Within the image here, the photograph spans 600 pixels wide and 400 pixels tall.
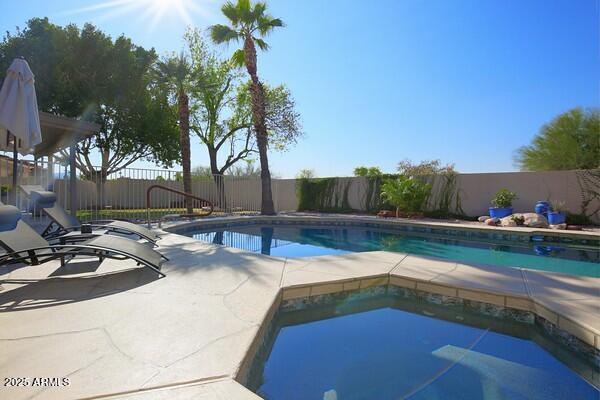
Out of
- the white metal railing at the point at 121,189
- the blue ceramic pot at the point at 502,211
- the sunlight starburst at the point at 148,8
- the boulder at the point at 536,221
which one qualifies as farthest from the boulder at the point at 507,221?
the sunlight starburst at the point at 148,8

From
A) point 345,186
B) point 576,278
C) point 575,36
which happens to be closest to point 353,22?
point 575,36

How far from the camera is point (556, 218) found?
9203 mm

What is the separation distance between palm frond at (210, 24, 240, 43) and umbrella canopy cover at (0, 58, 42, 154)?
29.5 ft

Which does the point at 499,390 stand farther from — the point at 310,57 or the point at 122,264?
the point at 310,57

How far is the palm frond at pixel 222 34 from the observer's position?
12.0 m

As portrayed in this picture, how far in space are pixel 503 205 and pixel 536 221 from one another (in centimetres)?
145

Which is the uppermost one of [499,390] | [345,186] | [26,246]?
[345,186]

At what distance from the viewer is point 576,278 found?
3479mm

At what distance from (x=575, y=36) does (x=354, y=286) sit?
10503 millimetres

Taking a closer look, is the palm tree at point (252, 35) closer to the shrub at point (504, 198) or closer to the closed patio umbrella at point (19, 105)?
the shrub at point (504, 198)

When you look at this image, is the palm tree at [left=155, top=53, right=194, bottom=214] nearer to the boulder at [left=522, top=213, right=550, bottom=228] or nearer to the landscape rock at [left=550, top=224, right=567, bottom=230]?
the boulder at [left=522, top=213, right=550, bottom=228]

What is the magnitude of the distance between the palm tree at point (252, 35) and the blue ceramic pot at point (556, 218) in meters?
9.37

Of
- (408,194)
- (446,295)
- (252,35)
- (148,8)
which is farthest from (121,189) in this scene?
(446,295)

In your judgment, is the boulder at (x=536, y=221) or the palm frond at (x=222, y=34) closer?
the boulder at (x=536, y=221)
